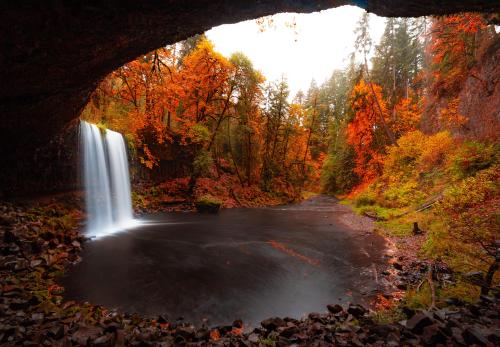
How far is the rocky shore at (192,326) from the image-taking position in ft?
11.3

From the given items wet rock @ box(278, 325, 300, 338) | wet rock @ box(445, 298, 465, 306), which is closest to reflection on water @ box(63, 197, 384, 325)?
wet rock @ box(278, 325, 300, 338)

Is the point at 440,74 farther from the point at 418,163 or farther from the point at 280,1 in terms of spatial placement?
the point at 280,1

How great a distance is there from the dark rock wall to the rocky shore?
3857mm

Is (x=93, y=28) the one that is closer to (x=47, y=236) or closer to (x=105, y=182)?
(x=47, y=236)

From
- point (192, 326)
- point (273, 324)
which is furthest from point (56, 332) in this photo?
point (273, 324)

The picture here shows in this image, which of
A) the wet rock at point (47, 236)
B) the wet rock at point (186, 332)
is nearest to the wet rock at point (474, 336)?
the wet rock at point (186, 332)

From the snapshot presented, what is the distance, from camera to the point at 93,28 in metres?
3.59

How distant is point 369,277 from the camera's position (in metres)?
7.26

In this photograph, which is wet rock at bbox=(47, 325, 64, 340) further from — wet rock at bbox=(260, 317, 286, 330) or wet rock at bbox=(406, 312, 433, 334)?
wet rock at bbox=(406, 312, 433, 334)

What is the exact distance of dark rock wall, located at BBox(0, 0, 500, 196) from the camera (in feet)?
10.5

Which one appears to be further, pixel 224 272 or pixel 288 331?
pixel 224 272

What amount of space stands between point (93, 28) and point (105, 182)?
14.0 meters

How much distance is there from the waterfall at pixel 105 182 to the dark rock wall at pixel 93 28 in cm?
894

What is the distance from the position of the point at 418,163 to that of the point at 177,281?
17.7 metres
